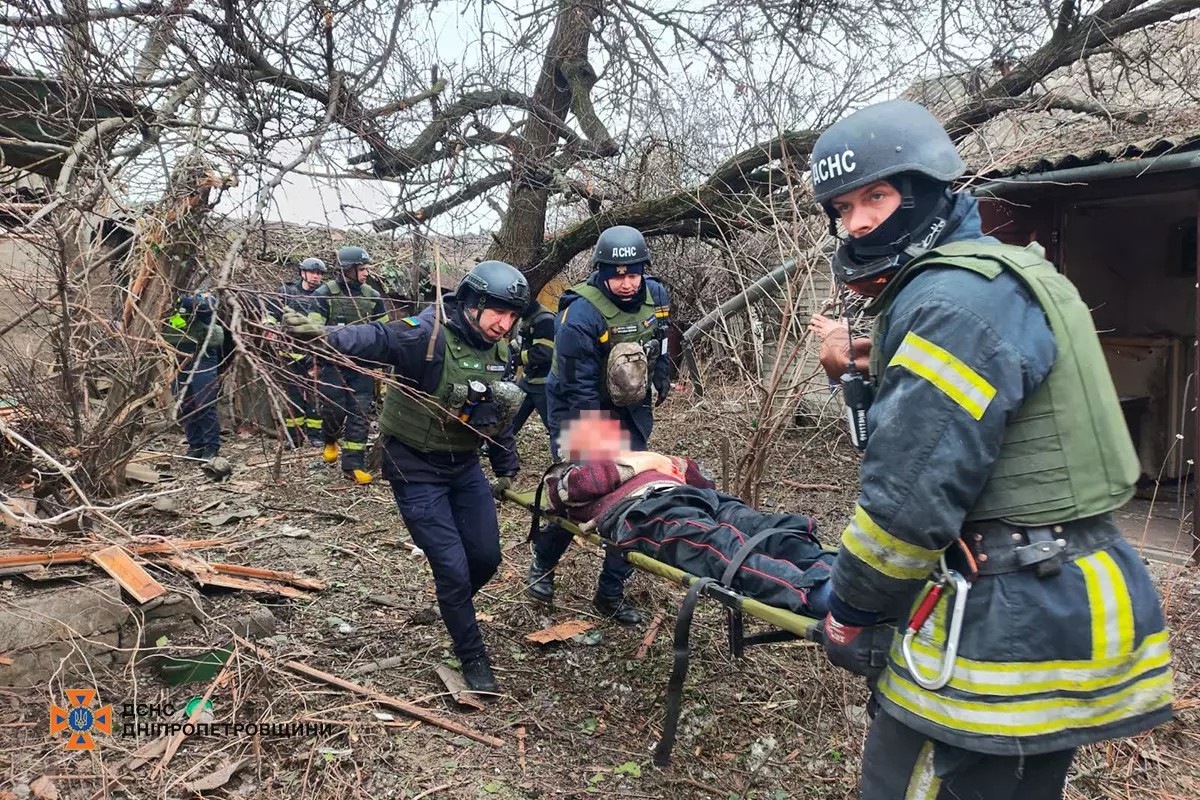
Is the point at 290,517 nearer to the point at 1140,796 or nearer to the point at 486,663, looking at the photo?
the point at 486,663

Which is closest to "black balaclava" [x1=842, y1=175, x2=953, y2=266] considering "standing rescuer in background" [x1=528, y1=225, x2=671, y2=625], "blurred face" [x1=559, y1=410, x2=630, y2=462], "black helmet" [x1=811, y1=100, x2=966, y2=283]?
"black helmet" [x1=811, y1=100, x2=966, y2=283]

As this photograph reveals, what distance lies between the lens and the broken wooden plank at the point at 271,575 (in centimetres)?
426

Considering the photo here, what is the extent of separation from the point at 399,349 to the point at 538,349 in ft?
10.3

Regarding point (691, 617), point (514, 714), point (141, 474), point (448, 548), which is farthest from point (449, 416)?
point (141, 474)

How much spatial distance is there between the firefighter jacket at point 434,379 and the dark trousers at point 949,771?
220 cm

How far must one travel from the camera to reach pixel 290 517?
599 cm

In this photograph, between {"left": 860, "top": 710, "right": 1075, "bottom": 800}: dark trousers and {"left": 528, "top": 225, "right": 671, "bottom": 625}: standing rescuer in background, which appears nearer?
{"left": 860, "top": 710, "right": 1075, "bottom": 800}: dark trousers

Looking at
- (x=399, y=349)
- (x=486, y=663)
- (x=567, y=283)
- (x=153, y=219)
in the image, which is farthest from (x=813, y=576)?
(x=567, y=283)

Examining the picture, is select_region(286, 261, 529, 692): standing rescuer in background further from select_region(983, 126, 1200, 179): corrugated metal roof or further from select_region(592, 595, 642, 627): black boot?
select_region(983, 126, 1200, 179): corrugated metal roof

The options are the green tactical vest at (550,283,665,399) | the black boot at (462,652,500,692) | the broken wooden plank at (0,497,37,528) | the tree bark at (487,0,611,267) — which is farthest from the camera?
the tree bark at (487,0,611,267)

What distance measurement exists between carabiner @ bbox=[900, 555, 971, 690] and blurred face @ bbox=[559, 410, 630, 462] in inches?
88.8

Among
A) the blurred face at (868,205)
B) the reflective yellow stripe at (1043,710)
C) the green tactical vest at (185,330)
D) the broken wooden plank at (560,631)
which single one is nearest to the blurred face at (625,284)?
the broken wooden plank at (560,631)

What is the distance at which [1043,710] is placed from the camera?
4.97 feet

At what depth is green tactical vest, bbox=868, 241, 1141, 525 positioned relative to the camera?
1.50 m
